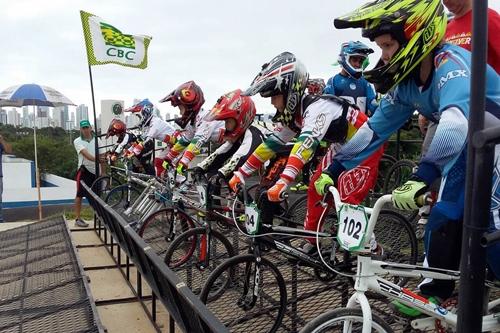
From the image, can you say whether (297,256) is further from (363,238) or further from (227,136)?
(227,136)

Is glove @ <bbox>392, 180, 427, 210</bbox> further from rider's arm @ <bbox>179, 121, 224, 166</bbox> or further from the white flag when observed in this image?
the white flag

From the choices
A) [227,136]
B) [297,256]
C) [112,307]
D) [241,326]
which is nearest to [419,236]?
[297,256]

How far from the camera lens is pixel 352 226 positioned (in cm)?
207

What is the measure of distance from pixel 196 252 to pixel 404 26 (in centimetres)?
275

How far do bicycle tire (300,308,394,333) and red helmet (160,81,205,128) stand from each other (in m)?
4.60

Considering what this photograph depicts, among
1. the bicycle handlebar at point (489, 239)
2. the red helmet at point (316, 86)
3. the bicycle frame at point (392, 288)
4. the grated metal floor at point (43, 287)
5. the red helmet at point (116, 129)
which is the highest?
the red helmet at point (316, 86)

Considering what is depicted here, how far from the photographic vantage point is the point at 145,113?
26.9 feet

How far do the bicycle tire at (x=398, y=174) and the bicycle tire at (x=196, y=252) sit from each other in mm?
2149

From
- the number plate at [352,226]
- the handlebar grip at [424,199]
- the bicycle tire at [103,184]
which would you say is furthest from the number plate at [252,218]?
the bicycle tire at [103,184]

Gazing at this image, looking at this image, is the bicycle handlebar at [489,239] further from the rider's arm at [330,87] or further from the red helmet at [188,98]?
the red helmet at [188,98]

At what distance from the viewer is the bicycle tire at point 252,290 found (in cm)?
310

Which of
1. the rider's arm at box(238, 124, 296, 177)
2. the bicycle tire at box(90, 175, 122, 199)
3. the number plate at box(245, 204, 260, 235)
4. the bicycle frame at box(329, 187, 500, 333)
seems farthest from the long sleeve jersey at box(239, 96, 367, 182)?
the bicycle tire at box(90, 175, 122, 199)

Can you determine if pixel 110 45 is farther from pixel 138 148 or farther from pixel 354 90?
pixel 354 90

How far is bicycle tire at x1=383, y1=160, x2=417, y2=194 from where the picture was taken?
501 cm
